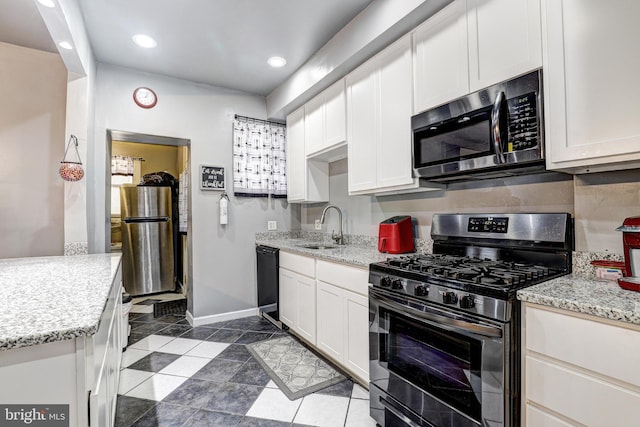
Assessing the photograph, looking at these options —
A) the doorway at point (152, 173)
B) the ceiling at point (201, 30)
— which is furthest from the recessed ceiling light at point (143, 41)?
the doorway at point (152, 173)

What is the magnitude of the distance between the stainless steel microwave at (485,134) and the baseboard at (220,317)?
2.62 m

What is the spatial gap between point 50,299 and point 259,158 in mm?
2736

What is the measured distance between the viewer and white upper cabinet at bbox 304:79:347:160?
272 cm

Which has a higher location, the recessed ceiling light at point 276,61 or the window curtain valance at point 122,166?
the recessed ceiling light at point 276,61

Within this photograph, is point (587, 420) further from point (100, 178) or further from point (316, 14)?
point (100, 178)

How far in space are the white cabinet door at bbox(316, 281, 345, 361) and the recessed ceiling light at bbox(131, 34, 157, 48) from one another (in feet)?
7.95

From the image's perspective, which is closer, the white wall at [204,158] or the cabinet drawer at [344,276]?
the cabinet drawer at [344,276]

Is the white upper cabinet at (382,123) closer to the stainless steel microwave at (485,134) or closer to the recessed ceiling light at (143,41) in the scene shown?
the stainless steel microwave at (485,134)

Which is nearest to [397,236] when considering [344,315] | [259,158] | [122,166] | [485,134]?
[344,315]

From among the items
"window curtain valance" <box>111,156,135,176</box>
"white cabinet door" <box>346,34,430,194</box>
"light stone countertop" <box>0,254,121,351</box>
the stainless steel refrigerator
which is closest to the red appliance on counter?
"white cabinet door" <box>346,34,430,194</box>

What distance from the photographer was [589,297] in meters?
1.12

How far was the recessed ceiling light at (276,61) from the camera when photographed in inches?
114

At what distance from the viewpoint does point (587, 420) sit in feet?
3.44

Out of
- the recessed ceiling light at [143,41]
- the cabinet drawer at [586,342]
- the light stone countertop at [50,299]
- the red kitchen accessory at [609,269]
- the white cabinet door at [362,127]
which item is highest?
the recessed ceiling light at [143,41]
